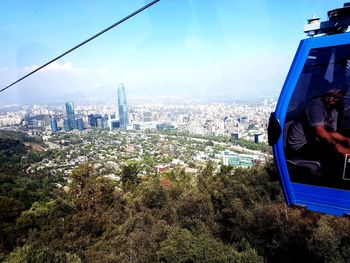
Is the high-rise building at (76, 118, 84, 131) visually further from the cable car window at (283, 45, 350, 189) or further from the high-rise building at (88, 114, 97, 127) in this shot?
the cable car window at (283, 45, 350, 189)

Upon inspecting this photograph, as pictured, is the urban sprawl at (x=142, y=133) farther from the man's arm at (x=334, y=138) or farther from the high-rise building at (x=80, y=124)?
the man's arm at (x=334, y=138)

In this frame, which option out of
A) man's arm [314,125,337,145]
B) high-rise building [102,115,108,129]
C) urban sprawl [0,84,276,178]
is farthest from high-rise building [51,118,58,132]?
man's arm [314,125,337,145]

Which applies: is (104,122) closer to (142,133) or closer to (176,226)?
(142,133)

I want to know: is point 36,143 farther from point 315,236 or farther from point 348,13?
point 348,13

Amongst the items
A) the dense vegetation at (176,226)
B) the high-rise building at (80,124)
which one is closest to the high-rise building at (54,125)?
the high-rise building at (80,124)

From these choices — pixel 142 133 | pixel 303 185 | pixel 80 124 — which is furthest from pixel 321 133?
pixel 80 124

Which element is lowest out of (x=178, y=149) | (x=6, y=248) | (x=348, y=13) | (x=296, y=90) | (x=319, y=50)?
(x=178, y=149)

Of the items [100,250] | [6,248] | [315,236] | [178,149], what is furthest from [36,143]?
[315,236]
